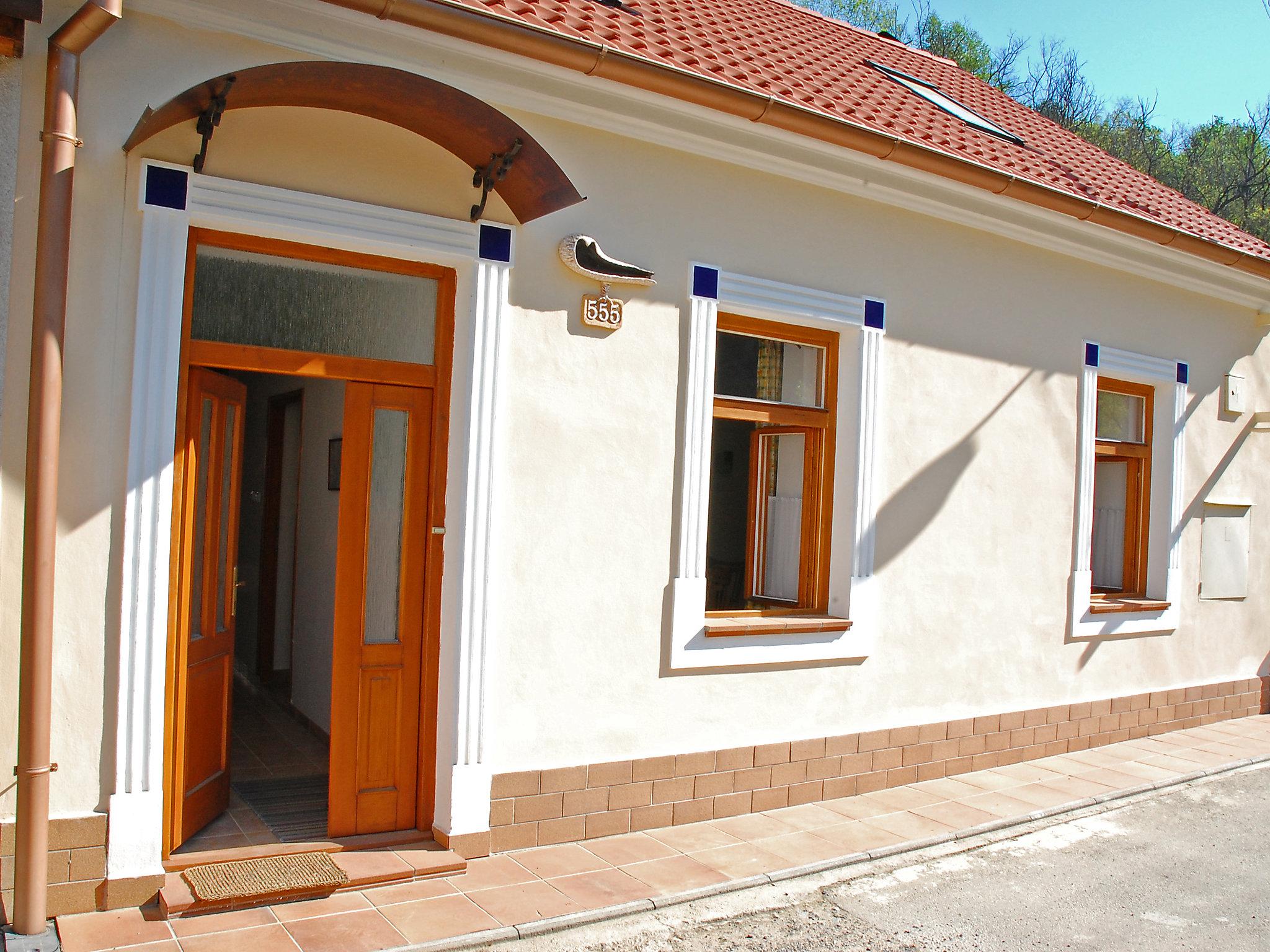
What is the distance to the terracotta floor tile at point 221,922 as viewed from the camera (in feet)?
13.1

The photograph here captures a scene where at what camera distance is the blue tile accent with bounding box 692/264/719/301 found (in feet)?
18.4

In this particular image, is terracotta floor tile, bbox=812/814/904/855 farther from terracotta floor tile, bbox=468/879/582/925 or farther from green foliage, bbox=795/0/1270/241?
green foliage, bbox=795/0/1270/241

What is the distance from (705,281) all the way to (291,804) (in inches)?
138

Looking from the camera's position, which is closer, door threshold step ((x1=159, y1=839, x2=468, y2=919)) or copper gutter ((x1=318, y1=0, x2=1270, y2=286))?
door threshold step ((x1=159, y1=839, x2=468, y2=919))

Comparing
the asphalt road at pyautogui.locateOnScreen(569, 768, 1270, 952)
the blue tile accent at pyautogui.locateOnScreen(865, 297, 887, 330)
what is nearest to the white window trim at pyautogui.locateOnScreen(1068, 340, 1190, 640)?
the asphalt road at pyautogui.locateOnScreen(569, 768, 1270, 952)

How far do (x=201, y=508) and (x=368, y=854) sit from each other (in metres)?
1.73

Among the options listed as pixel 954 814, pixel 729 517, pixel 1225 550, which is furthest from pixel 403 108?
pixel 1225 550

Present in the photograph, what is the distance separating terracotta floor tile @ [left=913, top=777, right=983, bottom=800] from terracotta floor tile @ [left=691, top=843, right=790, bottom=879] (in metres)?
1.66

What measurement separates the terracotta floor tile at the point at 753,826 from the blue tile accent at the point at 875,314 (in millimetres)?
2902

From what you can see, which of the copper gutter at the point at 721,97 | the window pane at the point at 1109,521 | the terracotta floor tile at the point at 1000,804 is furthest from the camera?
the window pane at the point at 1109,521

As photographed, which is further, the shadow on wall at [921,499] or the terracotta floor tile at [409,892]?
the shadow on wall at [921,499]

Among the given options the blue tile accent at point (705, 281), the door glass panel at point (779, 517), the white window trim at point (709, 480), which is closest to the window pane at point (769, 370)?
the white window trim at point (709, 480)

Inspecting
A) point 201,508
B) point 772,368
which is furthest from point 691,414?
point 201,508

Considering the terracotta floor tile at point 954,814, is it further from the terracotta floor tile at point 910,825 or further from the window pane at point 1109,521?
the window pane at point 1109,521
